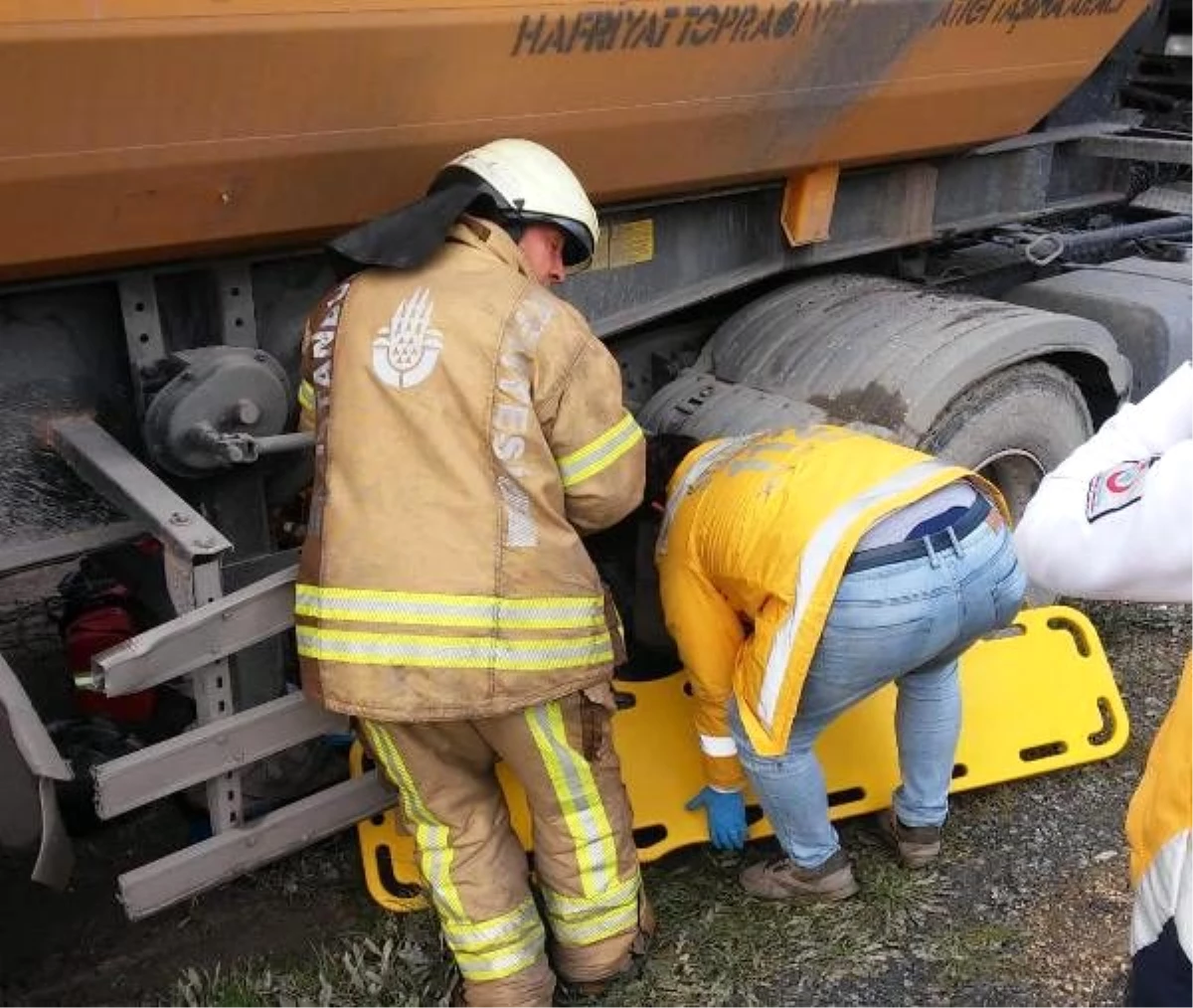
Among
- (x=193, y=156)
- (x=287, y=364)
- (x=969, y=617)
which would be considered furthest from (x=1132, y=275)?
(x=193, y=156)

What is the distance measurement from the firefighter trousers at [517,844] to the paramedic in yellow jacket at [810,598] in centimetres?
28

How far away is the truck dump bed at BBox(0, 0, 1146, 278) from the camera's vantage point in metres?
2.15

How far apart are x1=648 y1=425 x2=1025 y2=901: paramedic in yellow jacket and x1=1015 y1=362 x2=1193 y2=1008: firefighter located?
0.82 metres

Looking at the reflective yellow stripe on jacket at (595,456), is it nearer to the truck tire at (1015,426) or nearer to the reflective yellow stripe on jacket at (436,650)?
the reflective yellow stripe on jacket at (436,650)

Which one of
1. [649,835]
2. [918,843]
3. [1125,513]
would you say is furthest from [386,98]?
[918,843]

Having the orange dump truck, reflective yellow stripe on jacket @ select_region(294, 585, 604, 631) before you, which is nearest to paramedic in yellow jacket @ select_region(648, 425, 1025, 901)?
reflective yellow stripe on jacket @ select_region(294, 585, 604, 631)

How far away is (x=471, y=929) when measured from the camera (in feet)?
8.39

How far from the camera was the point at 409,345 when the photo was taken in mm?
2311

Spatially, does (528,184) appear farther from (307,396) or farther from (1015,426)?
(1015,426)

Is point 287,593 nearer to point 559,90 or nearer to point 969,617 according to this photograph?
point 559,90

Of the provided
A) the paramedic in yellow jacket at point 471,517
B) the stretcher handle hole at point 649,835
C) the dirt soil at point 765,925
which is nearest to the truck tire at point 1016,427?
the dirt soil at point 765,925

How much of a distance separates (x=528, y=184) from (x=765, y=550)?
2.62 ft

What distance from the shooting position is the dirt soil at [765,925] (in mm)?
2709

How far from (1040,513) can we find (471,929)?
145 cm
